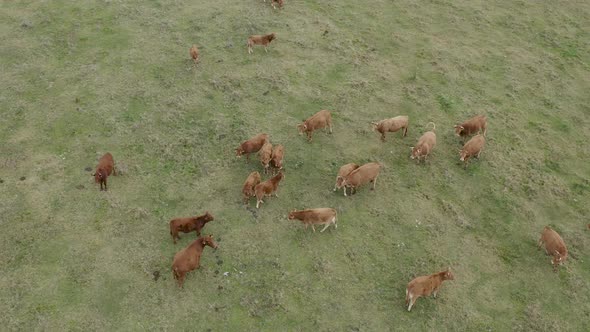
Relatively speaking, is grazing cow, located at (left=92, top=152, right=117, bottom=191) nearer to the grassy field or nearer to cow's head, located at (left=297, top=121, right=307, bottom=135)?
the grassy field

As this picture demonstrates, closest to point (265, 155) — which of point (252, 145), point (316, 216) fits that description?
point (252, 145)

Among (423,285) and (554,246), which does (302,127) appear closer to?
(423,285)

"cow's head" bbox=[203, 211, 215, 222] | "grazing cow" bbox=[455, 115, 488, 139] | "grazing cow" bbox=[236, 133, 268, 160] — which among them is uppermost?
"grazing cow" bbox=[455, 115, 488, 139]

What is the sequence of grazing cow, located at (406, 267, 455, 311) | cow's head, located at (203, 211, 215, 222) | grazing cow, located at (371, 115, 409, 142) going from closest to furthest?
1. grazing cow, located at (406, 267, 455, 311)
2. cow's head, located at (203, 211, 215, 222)
3. grazing cow, located at (371, 115, 409, 142)

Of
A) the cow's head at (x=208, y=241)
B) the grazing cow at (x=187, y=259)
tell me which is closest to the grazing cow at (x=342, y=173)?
the cow's head at (x=208, y=241)

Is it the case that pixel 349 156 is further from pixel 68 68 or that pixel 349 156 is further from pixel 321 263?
pixel 68 68

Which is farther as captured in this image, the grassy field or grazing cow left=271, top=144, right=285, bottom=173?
grazing cow left=271, top=144, right=285, bottom=173

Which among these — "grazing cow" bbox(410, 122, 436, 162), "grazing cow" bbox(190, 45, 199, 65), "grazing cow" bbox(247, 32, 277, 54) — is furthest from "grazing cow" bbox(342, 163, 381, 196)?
"grazing cow" bbox(190, 45, 199, 65)
